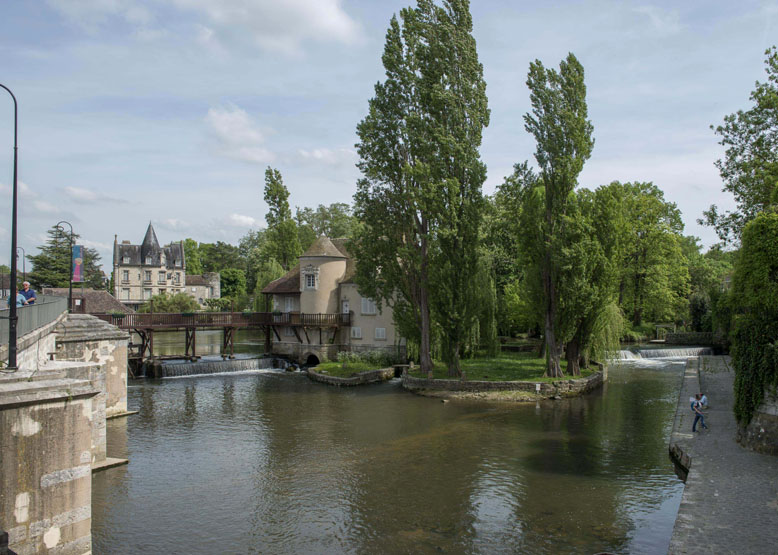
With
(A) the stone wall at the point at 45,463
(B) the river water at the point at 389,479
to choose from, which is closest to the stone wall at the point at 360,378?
(B) the river water at the point at 389,479

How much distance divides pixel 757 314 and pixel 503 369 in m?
18.4

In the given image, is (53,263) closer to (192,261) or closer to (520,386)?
(192,261)

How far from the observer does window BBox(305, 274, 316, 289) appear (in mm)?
42031

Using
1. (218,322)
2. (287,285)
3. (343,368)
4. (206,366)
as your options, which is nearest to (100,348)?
(206,366)

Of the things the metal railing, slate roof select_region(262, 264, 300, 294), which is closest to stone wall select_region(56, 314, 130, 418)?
the metal railing

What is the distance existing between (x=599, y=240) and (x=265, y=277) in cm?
3477

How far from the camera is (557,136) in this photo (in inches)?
1126

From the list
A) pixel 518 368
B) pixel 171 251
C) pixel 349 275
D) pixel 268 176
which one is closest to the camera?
pixel 518 368

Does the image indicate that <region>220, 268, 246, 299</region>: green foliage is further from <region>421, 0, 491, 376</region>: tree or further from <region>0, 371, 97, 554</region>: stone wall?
<region>0, 371, 97, 554</region>: stone wall

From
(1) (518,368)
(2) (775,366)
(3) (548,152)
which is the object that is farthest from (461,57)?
(2) (775,366)

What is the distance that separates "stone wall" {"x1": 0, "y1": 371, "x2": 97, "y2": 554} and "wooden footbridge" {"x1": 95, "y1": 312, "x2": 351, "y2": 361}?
27.6m

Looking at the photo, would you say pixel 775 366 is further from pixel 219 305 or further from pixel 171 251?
pixel 171 251

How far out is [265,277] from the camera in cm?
5584

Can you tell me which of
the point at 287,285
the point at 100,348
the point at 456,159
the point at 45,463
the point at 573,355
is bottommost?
the point at 45,463
